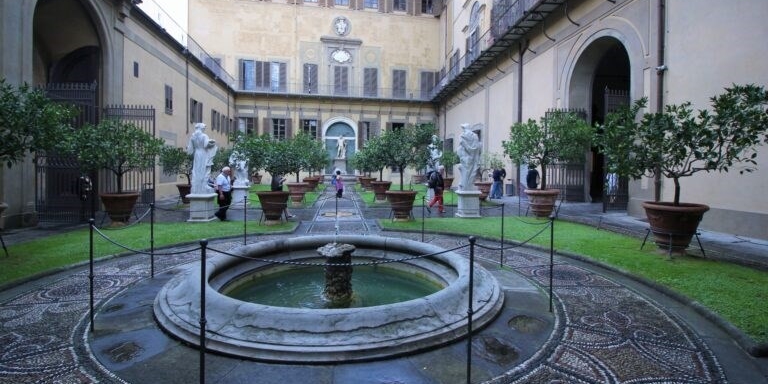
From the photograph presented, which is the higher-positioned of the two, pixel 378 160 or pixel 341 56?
pixel 341 56

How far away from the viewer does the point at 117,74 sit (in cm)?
1304

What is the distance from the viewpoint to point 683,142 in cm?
616

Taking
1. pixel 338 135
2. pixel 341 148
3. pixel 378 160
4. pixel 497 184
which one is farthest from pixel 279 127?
pixel 497 184

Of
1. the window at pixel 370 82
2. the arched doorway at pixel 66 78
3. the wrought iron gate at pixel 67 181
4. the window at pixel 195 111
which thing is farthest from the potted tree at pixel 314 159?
the window at pixel 370 82

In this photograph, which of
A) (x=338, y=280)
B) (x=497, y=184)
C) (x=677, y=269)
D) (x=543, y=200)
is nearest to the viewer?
(x=338, y=280)

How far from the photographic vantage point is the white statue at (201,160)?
34.1 ft

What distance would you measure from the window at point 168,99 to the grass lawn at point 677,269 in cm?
1262

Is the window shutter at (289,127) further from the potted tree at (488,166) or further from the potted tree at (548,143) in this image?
the potted tree at (548,143)

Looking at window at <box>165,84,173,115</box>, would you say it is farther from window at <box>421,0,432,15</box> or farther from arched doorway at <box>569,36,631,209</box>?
window at <box>421,0,432,15</box>

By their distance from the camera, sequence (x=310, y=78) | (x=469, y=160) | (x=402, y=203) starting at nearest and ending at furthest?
1. (x=402, y=203)
2. (x=469, y=160)
3. (x=310, y=78)

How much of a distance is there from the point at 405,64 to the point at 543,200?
2456cm

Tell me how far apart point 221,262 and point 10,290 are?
2416mm

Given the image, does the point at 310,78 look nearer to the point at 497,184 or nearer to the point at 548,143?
the point at 497,184

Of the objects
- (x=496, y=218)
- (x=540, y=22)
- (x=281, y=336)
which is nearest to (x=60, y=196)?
(x=281, y=336)
